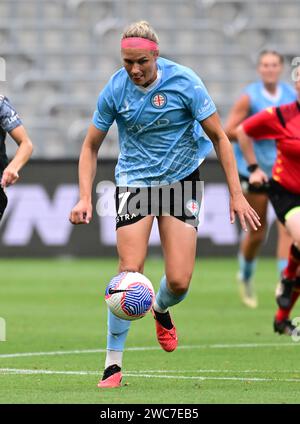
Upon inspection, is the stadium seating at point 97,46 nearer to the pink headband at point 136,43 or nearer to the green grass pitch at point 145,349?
the green grass pitch at point 145,349

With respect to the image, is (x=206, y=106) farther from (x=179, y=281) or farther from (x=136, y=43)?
(x=179, y=281)

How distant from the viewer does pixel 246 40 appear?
21.9 metres

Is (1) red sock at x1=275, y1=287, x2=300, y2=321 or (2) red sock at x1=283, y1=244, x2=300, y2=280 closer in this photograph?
(2) red sock at x1=283, y1=244, x2=300, y2=280

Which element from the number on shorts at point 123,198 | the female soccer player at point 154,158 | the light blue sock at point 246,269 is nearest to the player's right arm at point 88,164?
the female soccer player at point 154,158

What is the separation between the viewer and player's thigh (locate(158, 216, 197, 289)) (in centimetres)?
733

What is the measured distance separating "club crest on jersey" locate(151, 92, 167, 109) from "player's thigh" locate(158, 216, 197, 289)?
716mm

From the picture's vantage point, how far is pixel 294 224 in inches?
375

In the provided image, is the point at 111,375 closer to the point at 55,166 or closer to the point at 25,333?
the point at 25,333

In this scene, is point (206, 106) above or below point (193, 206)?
above

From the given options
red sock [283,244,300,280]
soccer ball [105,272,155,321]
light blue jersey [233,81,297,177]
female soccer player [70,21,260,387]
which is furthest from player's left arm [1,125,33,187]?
light blue jersey [233,81,297,177]

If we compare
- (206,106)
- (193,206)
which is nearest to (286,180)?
(193,206)

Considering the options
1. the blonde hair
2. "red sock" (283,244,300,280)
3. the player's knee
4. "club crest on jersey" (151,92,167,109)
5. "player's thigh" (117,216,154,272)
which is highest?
the blonde hair

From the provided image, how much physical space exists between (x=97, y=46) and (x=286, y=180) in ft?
39.4

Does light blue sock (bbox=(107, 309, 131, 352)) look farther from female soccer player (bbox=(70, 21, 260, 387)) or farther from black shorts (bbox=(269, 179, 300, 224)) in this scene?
black shorts (bbox=(269, 179, 300, 224))
